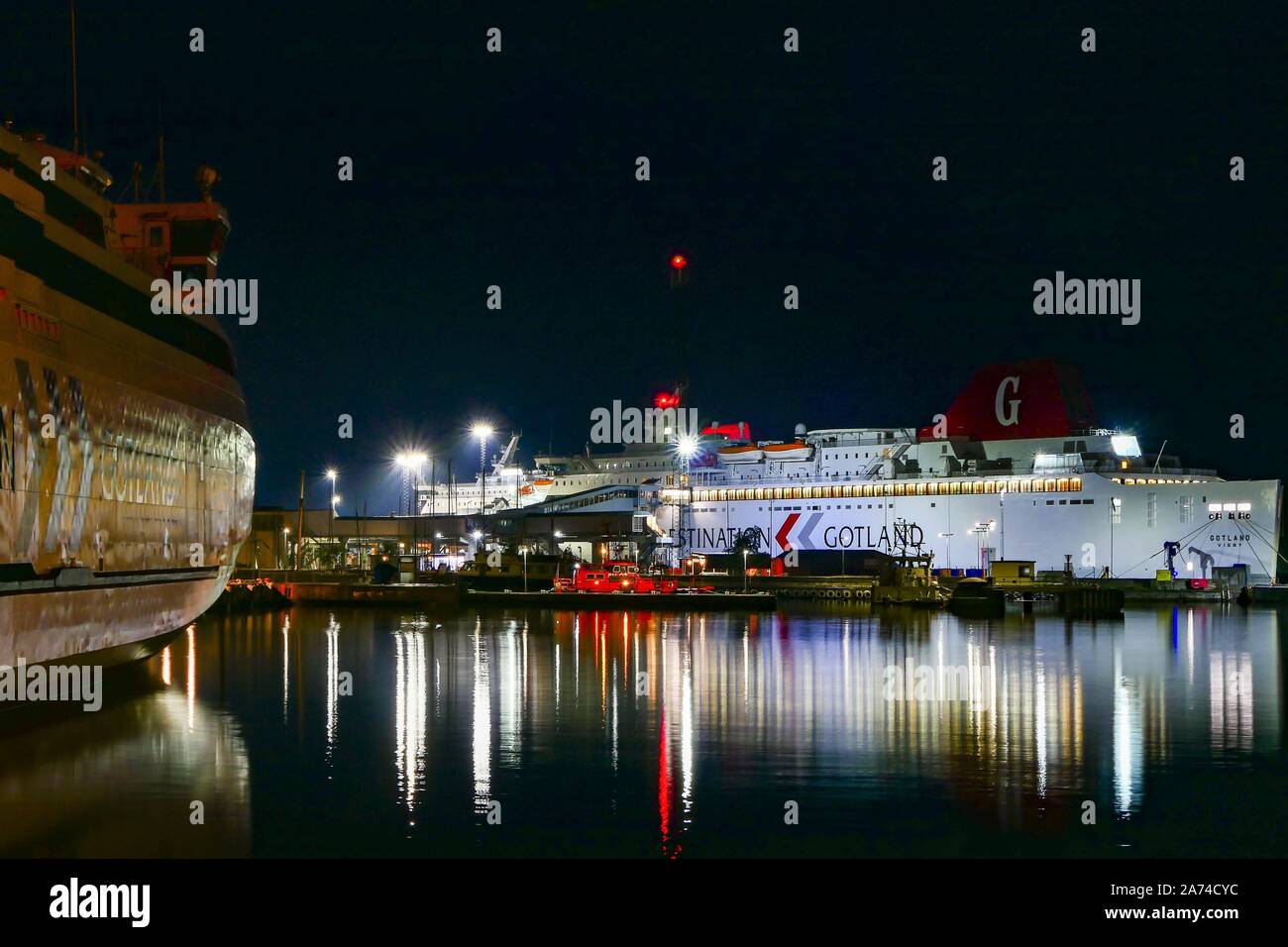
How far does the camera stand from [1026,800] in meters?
16.6

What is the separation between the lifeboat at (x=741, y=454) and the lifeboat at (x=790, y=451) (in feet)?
1.67

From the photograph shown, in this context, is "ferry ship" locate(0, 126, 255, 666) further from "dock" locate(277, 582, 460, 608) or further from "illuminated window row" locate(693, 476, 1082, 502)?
"illuminated window row" locate(693, 476, 1082, 502)

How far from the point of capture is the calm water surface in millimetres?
14945

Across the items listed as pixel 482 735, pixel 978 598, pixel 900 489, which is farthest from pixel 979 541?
pixel 482 735

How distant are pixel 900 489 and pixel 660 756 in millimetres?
61440

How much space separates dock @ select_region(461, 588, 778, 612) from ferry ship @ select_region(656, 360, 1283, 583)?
17864 millimetres

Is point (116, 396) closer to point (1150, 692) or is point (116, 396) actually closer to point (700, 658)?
point (700, 658)

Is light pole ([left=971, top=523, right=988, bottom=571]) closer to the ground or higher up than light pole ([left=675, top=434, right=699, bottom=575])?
closer to the ground

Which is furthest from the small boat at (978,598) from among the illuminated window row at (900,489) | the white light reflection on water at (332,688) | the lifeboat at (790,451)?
the lifeboat at (790,451)

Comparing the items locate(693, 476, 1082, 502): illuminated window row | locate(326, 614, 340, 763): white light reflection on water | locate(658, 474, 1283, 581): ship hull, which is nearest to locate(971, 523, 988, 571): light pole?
locate(658, 474, 1283, 581): ship hull

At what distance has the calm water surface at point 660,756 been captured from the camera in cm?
1495

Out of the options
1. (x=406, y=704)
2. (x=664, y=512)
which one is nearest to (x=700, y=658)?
(x=406, y=704)

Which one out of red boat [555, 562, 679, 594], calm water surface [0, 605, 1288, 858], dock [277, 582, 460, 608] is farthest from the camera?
red boat [555, 562, 679, 594]
